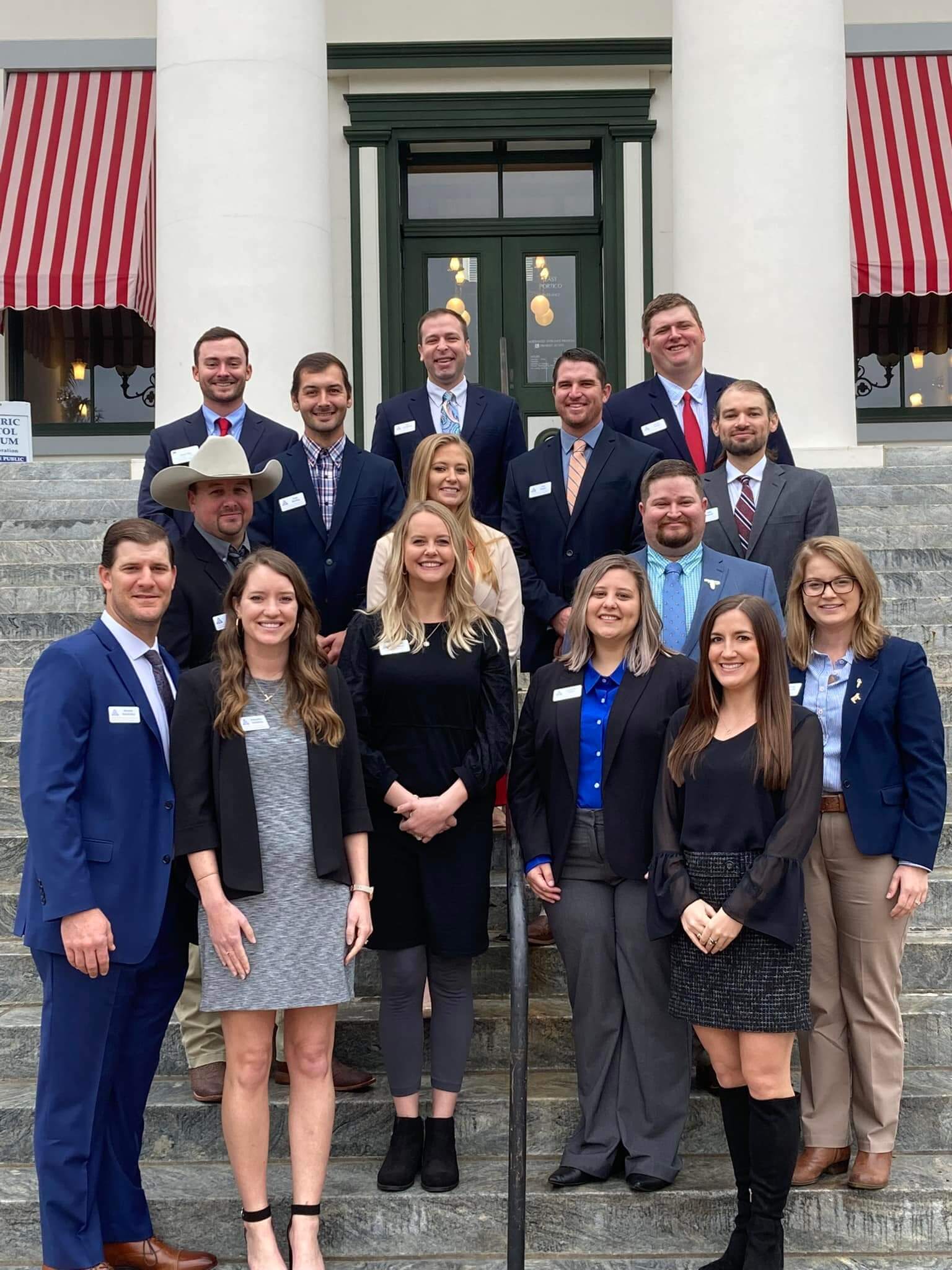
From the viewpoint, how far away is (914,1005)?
521 cm

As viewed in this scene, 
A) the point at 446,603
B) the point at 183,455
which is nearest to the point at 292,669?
the point at 446,603

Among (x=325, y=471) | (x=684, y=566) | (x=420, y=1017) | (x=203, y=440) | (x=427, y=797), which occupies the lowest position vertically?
(x=420, y=1017)

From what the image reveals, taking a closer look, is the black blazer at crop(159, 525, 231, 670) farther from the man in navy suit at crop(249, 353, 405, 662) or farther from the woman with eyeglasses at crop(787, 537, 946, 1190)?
the woman with eyeglasses at crop(787, 537, 946, 1190)

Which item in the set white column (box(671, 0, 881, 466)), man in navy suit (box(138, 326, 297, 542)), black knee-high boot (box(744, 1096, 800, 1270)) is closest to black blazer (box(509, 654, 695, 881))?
black knee-high boot (box(744, 1096, 800, 1270))

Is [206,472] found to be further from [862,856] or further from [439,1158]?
[862,856]

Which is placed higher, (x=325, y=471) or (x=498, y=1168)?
(x=325, y=471)

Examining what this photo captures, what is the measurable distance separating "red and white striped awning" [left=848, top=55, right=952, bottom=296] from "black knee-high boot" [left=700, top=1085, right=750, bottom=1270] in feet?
30.1

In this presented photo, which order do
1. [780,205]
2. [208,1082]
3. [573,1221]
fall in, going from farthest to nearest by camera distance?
[780,205]
[208,1082]
[573,1221]

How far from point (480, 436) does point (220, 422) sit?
1.10 meters

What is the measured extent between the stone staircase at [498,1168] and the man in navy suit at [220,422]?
60.7 inches

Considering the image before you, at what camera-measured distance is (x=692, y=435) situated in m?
6.23

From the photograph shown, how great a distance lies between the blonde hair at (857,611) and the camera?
4.50 m

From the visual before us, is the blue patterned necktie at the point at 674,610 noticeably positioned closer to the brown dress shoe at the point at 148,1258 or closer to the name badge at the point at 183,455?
the name badge at the point at 183,455

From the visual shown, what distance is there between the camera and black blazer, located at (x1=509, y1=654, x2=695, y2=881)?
449cm
